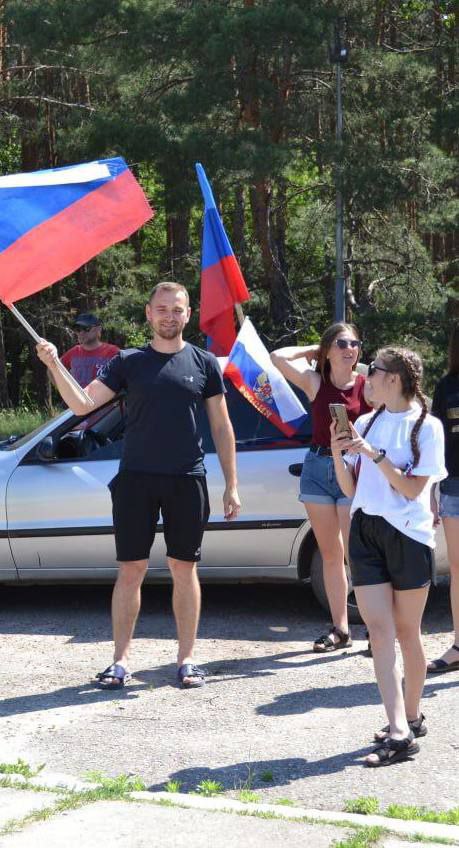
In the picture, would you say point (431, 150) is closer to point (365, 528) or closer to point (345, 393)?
point (345, 393)

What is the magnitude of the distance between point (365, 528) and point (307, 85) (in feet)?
51.6

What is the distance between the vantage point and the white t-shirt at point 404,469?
15.3 feet

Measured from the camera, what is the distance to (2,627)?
7.20 meters

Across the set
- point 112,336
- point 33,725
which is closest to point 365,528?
point 33,725

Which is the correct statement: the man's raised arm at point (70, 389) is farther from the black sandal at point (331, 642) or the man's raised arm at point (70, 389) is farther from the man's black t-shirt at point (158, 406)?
the black sandal at point (331, 642)

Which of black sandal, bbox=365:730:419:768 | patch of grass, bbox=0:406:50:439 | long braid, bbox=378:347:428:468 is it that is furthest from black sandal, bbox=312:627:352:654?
patch of grass, bbox=0:406:50:439

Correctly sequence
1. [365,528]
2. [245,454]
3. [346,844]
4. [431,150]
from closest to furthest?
[346,844], [365,528], [245,454], [431,150]


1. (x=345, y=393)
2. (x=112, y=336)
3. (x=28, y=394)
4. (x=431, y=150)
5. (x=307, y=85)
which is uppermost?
(x=307, y=85)

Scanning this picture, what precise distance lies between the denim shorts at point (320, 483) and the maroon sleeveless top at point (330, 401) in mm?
95

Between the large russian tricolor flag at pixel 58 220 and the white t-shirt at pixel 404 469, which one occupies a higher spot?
the large russian tricolor flag at pixel 58 220

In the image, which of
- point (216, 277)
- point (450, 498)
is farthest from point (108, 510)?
point (450, 498)

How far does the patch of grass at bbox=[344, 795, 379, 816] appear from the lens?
4.08 meters

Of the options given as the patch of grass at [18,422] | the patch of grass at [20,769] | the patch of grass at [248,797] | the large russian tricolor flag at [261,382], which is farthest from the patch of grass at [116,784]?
the patch of grass at [18,422]

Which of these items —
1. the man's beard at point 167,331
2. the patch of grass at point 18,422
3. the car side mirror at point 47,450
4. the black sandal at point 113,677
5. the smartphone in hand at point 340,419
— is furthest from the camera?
the patch of grass at point 18,422
